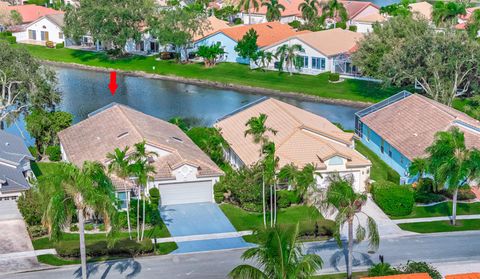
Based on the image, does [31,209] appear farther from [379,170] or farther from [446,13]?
[446,13]

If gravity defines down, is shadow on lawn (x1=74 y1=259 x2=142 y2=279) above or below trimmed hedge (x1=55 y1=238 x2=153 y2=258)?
below

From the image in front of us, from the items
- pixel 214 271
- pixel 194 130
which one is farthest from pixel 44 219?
pixel 194 130

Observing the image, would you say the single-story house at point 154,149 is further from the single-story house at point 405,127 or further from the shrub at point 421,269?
the shrub at point 421,269

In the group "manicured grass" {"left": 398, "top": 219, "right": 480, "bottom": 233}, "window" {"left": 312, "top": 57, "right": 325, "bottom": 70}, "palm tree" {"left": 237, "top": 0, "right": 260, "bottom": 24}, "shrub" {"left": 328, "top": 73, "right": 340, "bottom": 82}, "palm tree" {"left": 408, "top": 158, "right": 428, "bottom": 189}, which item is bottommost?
"manicured grass" {"left": 398, "top": 219, "right": 480, "bottom": 233}

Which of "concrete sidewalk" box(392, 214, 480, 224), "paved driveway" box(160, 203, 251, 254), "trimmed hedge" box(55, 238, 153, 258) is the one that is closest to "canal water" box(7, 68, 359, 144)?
"paved driveway" box(160, 203, 251, 254)

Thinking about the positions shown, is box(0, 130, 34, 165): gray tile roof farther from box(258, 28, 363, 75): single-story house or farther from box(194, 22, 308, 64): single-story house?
box(194, 22, 308, 64): single-story house

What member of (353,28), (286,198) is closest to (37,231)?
(286,198)
